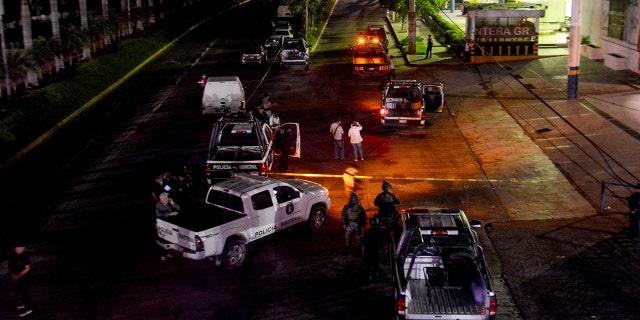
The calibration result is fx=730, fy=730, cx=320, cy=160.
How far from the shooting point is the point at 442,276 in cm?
1309

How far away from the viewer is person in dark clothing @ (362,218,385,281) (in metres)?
15.2

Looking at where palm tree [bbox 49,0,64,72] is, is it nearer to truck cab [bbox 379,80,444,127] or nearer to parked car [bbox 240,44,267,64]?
parked car [bbox 240,44,267,64]

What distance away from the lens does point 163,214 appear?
54.6 ft

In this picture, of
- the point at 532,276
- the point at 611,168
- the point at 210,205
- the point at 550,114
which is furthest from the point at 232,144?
the point at 550,114

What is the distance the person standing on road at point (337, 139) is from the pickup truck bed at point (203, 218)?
8942 mm

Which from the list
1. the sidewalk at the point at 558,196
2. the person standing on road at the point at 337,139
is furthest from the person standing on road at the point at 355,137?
the sidewalk at the point at 558,196

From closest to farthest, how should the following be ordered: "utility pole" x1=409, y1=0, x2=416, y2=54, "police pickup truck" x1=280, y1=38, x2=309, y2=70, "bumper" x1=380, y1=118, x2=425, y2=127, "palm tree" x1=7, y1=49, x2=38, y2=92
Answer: "bumper" x1=380, y1=118, x2=425, y2=127 → "palm tree" x1=7, y1=49, x2=38, y2=92 → "police pickup truck" x1=280, y1=38, x2=309, y2=70 → "utility pole" x1=409, y1=0, x2=416, y2=54

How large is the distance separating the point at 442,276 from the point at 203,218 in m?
5.67

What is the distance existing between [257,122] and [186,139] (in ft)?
22.5

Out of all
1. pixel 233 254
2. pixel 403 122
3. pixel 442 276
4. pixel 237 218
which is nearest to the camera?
pixel 442 276

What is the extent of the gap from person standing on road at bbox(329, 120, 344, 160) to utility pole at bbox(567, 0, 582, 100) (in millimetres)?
13544

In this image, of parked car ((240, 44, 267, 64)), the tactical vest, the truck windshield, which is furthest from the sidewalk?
parked car ((240, 44, 267, 64))

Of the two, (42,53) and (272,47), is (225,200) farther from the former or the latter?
(272,47)

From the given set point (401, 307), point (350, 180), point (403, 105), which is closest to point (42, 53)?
point (403, 105)
